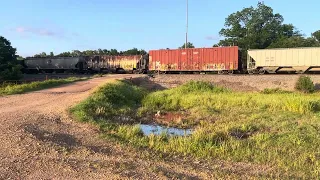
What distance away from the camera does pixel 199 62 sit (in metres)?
39.9

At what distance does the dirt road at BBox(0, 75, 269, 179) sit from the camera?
592 centimetres

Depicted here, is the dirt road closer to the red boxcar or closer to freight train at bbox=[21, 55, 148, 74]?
the red boxcar

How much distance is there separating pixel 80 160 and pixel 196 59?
112 ft

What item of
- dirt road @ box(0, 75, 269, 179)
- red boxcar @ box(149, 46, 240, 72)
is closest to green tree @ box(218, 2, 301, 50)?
red boxcar @ box(149, 46, 240, 72)

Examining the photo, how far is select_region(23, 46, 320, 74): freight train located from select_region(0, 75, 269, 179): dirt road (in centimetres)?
2822

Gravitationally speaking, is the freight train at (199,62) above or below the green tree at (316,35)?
below

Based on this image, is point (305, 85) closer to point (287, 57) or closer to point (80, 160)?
point (287, 57)

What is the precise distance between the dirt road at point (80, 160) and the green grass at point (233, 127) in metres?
0.68

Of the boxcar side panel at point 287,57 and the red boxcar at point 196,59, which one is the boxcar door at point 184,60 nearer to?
the red boxcar at point 196,59

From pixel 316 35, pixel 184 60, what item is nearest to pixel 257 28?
pixel 316 35

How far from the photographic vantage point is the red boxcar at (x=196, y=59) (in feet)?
124

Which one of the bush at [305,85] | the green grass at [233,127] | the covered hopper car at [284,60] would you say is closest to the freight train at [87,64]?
the covered hopper car at [284,60]

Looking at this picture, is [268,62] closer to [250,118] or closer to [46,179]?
[250,118]

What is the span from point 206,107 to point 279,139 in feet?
25.8
